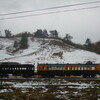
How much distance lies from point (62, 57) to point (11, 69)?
62215 millimetres

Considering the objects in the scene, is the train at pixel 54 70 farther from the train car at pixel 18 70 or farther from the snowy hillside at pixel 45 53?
the snowy hillside at pixel 45 53

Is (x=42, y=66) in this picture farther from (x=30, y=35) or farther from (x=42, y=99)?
(x=30, y=35)

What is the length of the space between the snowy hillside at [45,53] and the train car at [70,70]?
49.7m

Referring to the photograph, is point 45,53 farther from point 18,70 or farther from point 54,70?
point 54,70

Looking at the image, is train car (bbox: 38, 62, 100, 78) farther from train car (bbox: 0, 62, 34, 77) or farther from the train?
train car (bbox: 0, 62, 34, 77)

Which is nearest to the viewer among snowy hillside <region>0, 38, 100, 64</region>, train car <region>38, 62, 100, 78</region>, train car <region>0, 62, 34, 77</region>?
train car <region>38, 62, 100, 78</region>

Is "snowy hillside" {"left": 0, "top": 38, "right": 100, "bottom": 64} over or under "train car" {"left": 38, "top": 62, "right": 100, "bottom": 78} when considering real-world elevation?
over

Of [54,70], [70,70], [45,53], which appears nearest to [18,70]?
[54,70]

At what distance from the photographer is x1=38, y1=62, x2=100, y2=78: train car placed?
164ft

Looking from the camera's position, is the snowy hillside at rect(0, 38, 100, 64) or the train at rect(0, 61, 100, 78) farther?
the snowy hillside at rect(0, 38, 100, 64)

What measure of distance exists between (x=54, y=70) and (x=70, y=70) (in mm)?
3117

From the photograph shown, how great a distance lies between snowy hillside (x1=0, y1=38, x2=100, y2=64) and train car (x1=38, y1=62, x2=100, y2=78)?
163ft

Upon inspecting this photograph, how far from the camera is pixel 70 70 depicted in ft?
167

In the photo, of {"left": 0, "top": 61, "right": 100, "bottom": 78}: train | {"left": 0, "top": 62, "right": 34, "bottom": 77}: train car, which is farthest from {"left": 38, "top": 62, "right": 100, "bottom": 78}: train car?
{"left": 0, "top": 62, "right": 34, "bottom": 77}: train car
